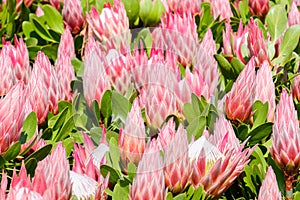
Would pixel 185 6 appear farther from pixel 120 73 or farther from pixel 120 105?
pixel 120 105

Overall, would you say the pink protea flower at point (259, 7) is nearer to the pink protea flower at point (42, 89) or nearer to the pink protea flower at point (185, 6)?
the pink protea flower at point (185, 6)

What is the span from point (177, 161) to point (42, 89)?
0.55 meters

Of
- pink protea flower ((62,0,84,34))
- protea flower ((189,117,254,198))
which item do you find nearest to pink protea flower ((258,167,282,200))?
protea flower ((189,117,254,198))

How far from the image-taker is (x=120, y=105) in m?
1.87

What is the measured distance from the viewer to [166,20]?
2.36 metres

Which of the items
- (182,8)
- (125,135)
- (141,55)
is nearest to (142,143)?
(125,135)

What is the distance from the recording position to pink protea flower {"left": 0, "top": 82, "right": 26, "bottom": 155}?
1.63 m

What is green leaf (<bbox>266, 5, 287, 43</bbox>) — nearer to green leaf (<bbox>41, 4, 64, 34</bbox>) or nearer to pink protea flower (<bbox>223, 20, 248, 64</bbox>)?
pink protea flower (<bbox>223, 20, 248, 64</bbox>)

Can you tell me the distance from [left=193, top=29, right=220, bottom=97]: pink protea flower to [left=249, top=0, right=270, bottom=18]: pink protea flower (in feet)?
2.15

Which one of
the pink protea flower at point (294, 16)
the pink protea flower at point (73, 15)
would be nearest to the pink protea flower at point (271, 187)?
the pink protea flower at point (294, 16)

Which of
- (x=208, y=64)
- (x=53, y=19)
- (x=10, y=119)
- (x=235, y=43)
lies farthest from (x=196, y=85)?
(x=53, y=19)

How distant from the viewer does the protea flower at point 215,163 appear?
1.60 metres

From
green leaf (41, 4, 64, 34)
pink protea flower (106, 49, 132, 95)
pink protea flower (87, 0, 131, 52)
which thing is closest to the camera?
pink protea flower (106, 49, 132, 95)

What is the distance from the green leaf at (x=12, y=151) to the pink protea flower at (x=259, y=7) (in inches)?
59.5
